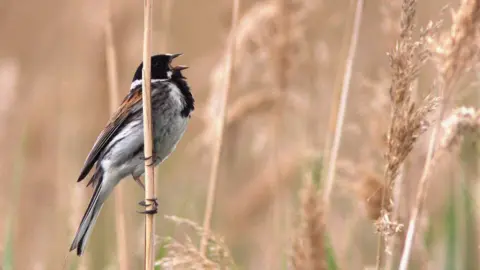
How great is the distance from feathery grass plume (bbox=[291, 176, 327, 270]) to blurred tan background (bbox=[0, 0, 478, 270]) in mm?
A: 1014

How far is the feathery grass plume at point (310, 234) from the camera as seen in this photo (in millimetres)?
1093

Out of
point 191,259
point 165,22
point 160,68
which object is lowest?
point 191,259

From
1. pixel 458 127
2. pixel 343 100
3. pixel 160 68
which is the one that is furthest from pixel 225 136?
pixel 458 127

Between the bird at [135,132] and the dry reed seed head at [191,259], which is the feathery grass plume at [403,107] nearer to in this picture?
the dry reed seed head at [191,259]

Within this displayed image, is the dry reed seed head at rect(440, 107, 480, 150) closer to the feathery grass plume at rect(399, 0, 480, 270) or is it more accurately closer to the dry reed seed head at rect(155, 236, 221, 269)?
the feathery grass plume at rect(399, 0, 480, 270)

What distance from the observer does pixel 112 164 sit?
8.59ft

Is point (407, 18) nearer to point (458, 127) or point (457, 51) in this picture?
point (457, 51)

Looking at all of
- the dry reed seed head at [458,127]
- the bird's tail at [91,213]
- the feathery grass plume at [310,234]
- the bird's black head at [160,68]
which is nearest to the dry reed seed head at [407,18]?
the dry reed seed head at [458,127]

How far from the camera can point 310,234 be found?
3.64ft

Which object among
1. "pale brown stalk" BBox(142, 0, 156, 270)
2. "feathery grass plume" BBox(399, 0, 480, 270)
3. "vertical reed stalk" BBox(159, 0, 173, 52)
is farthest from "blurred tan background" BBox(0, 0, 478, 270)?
"feathery grass plume" BBox(399, 0, 480, 270)

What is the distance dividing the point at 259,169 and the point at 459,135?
2493 millimetres

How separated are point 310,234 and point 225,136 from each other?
1.44 m

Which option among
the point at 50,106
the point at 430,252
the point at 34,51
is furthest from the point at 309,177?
the point at 34,51

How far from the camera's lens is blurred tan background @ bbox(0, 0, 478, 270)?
2.58 m
